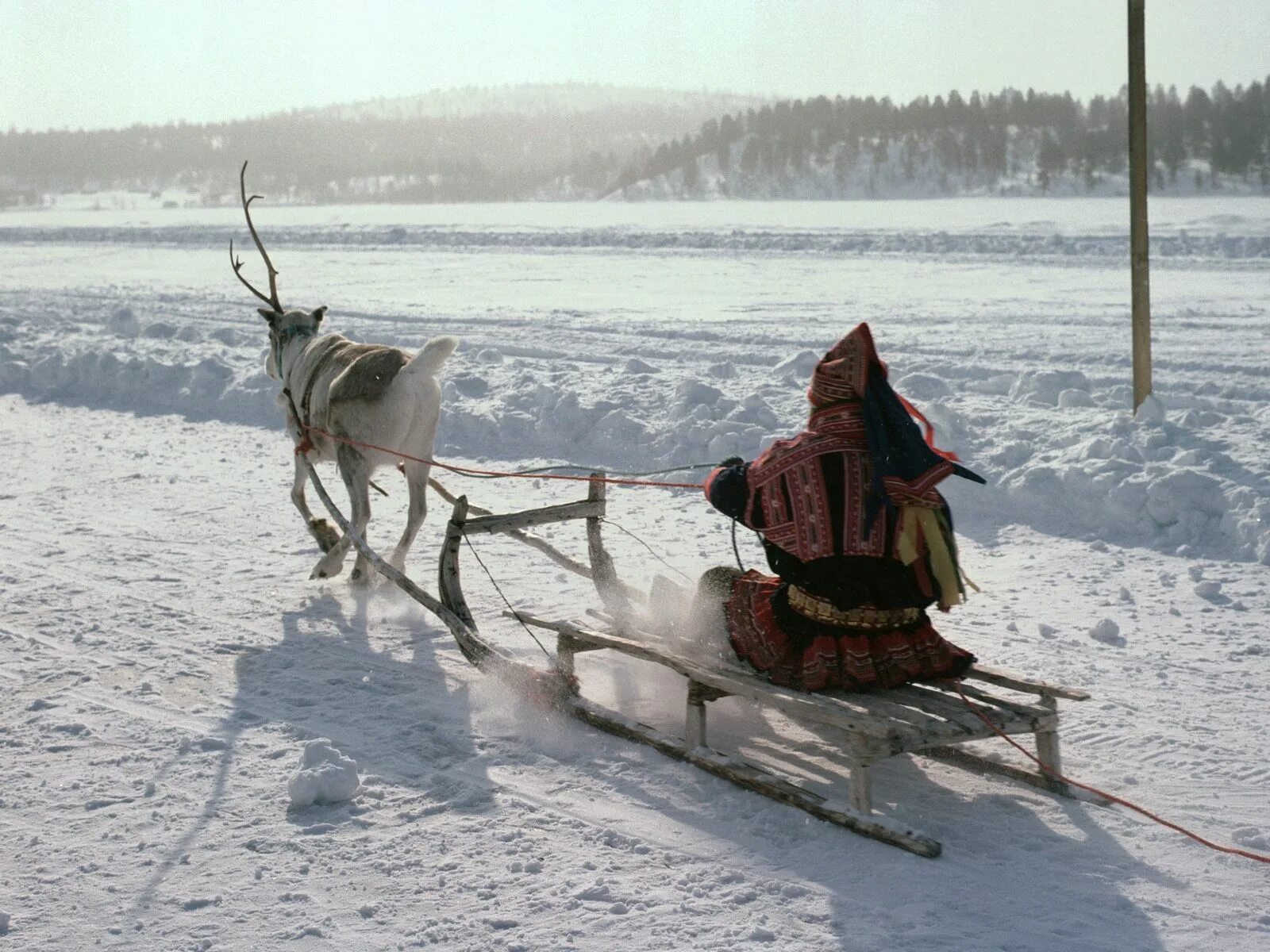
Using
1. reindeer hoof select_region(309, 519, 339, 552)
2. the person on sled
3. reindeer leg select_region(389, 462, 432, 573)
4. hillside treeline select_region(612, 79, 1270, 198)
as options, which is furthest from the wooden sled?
hillside treeline select_region(612, 79, 1270, 198)

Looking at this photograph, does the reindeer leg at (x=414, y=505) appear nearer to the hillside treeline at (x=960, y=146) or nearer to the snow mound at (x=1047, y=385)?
the snow mound at (x=1047, y=385)

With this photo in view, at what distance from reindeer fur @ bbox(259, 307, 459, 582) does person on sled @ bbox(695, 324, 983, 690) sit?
8.92 feet

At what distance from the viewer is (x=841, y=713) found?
4.07m

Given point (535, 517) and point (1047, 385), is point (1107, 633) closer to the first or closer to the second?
point (535, 517)

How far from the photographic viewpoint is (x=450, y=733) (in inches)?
197

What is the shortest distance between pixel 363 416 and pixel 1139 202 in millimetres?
5619

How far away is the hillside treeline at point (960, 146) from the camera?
39906 millimetres

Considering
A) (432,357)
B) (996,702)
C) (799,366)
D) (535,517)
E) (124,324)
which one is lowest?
(996,702)

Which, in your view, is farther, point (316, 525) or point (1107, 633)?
point (316, 525)

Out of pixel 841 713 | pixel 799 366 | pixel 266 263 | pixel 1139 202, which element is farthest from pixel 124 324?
pixel 841 713

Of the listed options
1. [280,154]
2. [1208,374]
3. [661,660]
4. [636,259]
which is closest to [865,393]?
[661,660]

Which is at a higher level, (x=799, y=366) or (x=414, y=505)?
(x=799, y=366)

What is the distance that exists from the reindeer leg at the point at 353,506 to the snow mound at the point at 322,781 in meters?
2.57

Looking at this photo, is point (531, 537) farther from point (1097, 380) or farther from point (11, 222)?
point (11, 222)
